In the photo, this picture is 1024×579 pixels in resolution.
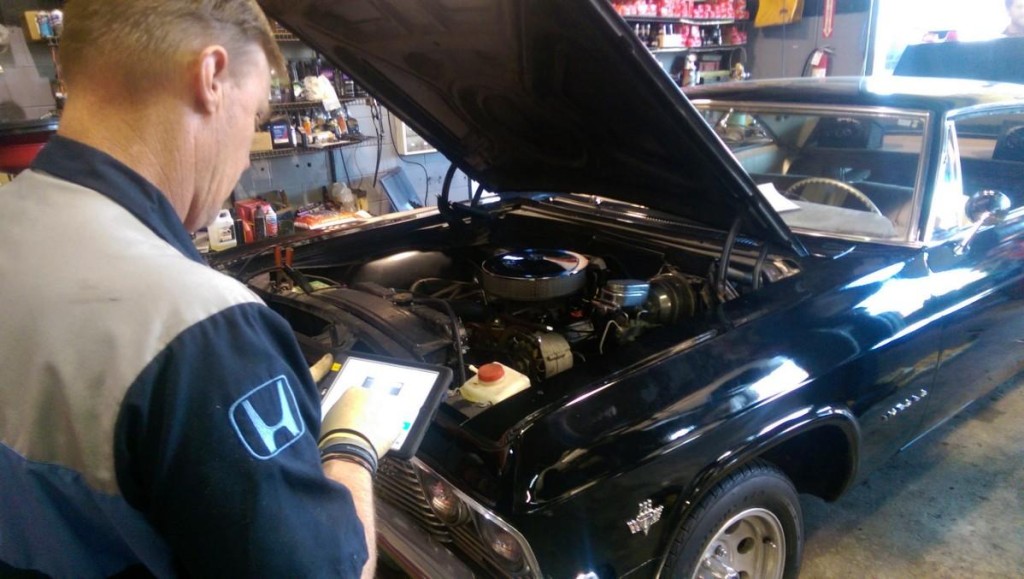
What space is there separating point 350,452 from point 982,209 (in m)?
2.17

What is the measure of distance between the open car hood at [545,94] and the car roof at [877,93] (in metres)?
0.68

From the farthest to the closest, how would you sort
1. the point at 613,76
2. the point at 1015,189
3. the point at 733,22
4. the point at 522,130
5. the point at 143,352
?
the point at 733,22 → the point at 1015,189 → the point at 522,130 → the point at 613,76 → the point at 143,352

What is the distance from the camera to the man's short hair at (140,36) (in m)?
0.80

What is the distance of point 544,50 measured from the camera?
1.68m

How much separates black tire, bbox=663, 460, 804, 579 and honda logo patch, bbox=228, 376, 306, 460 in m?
1.00

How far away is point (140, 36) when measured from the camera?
2.65ft

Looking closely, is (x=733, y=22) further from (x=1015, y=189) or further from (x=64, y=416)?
(x=64, y=416)

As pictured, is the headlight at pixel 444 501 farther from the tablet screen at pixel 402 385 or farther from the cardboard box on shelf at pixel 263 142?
the cardboard box on shelf at pixel 263 142

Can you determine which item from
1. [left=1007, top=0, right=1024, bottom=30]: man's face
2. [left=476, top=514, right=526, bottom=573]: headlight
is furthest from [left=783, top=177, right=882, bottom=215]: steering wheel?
[left=1007, top=0, right=1024, bottom=30]: man's face

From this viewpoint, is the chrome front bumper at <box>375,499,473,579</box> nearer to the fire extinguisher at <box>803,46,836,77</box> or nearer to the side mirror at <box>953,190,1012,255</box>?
the side mirror at <box>953,190,1012,255</box>

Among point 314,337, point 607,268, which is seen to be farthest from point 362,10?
point 607,268

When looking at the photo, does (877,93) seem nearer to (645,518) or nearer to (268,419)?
(645,518)

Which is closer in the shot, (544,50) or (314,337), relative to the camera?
(544,50)

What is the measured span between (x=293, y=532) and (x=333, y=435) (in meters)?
0.32
